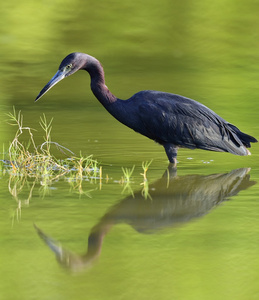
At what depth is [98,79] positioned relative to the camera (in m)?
9.24

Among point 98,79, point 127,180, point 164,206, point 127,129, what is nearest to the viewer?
point 164,206

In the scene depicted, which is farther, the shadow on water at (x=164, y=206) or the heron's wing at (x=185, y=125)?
the heron's wing at (x=185, y=125)

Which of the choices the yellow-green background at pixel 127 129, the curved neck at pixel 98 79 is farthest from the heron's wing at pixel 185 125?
the curved neck at pixel 98 79

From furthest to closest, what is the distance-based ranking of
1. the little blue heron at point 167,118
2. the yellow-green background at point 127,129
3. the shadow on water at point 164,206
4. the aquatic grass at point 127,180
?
the little blue heron at point 167,118, the aquatic grass at point 127,180, the shadow on water at point 164,206, the yellow-green background at point 127,129

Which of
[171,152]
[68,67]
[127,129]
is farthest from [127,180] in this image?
[127,129]

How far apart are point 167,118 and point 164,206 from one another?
85.6 inches

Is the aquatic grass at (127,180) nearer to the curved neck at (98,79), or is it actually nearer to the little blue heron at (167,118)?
the little blue heron at (167,118)

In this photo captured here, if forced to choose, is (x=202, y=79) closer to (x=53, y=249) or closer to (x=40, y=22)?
(x=40, y=22)

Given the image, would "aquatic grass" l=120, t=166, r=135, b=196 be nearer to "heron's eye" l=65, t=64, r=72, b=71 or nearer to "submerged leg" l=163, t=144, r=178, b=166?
"submerged leg" l=163, t=144, r=178, b=166

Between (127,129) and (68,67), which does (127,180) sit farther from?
(127,129)

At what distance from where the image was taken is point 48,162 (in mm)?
8266

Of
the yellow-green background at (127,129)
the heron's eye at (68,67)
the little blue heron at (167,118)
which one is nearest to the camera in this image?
the yellow-green background at (127,129)

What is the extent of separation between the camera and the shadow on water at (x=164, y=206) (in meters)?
5.81

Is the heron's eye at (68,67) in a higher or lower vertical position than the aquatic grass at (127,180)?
higher
